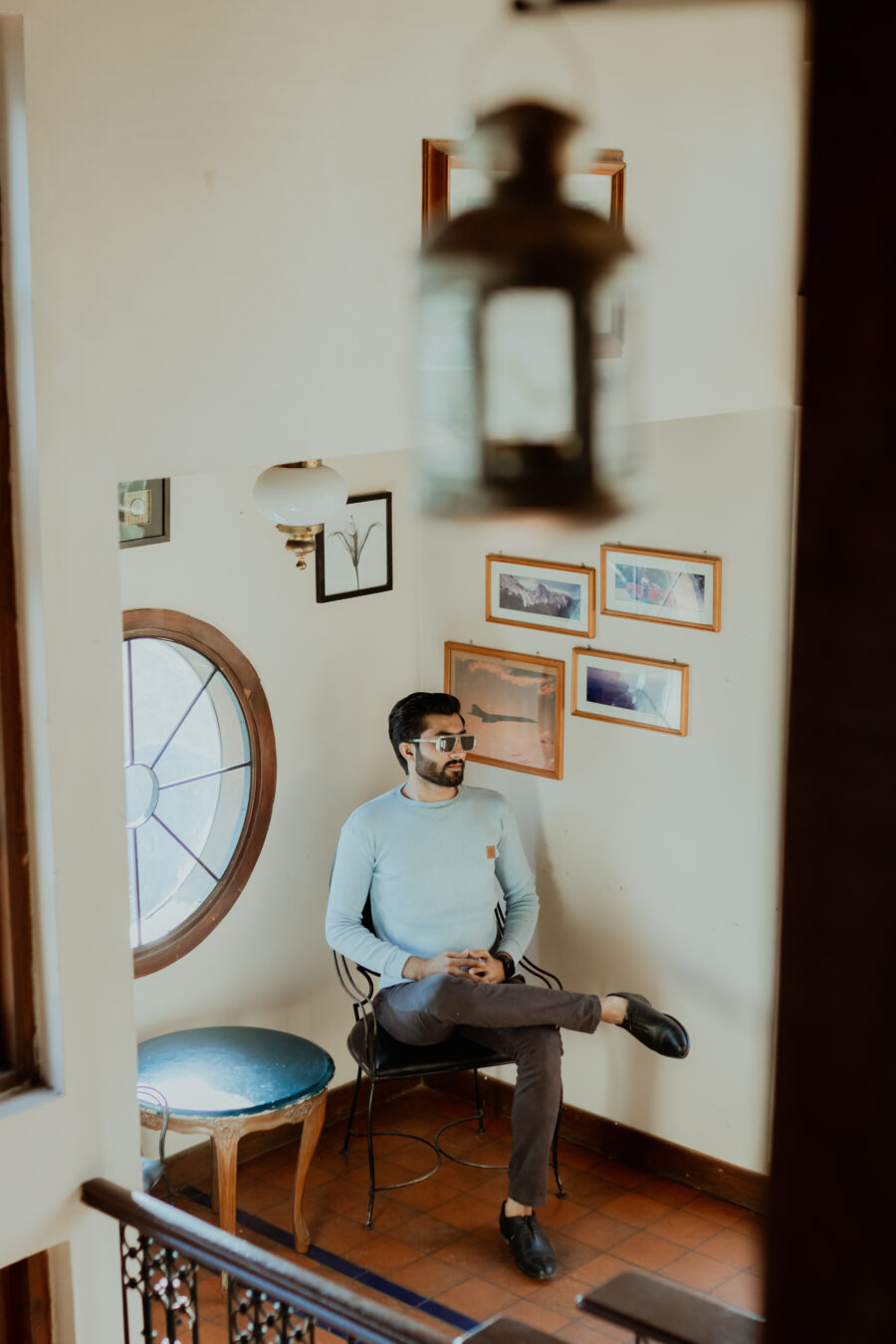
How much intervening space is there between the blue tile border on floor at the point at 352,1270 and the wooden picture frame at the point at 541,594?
255cm

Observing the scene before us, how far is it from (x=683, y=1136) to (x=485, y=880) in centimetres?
134

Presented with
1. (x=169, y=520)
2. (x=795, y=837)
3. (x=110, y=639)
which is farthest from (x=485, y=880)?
(x=795, y=837)

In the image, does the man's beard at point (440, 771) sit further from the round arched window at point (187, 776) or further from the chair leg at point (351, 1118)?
the chair leg at point (351, 1118)

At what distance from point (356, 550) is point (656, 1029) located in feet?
7.60

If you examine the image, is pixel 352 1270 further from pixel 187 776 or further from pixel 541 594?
pixel 541 594

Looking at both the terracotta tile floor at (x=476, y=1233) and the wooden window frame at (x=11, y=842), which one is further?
the terracotta tile floor at (x=476, y=1233)

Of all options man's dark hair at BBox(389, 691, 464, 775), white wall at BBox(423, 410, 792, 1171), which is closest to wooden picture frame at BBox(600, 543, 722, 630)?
white wall at BBox(423, 410, 792, 1171)

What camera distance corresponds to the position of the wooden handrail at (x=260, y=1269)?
2.55 metres

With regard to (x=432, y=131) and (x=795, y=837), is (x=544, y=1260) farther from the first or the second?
(x=795, y=837)

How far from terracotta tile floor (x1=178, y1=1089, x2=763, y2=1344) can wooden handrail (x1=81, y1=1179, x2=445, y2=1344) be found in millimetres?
1895

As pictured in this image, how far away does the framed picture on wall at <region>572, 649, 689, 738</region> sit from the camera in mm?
5449

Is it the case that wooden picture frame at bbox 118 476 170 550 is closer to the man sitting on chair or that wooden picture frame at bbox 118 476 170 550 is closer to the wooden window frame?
the man sitting on chair

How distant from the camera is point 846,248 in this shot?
50cm

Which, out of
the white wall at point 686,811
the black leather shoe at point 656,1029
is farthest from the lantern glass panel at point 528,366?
the black leather shoe at point 656,1029
